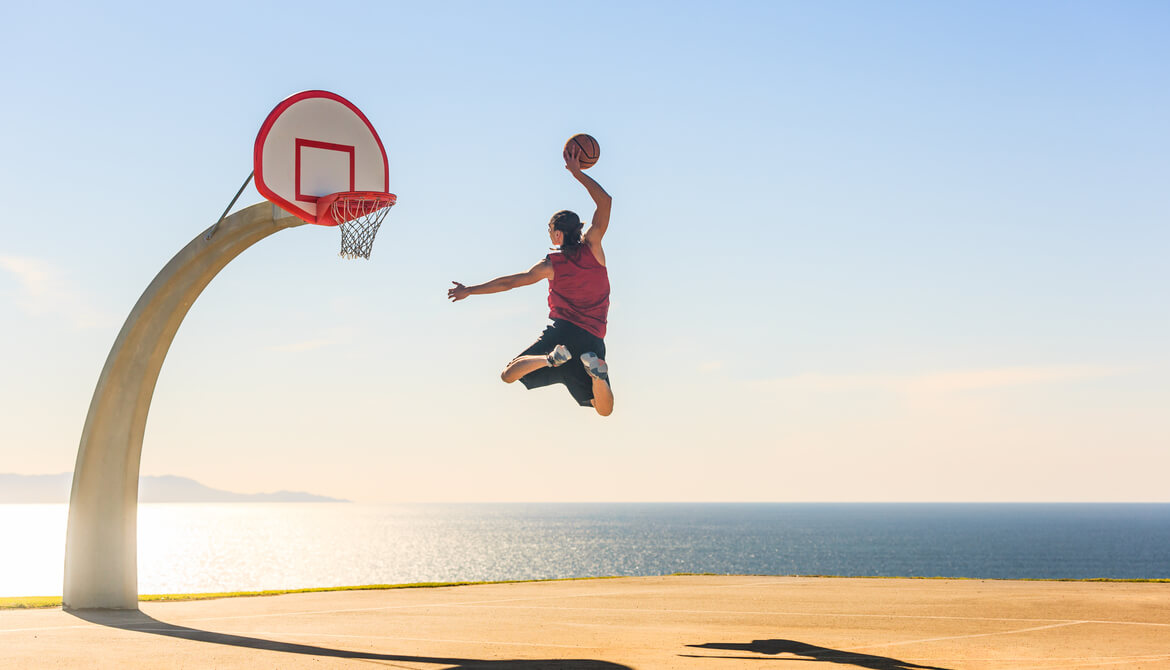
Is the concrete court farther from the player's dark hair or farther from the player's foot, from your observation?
the player's dark hair

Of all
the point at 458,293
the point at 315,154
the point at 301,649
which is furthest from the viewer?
the point at 315,154

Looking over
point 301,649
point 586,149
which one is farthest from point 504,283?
point 301,649

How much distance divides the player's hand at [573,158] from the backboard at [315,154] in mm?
5156

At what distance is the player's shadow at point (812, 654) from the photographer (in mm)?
11062

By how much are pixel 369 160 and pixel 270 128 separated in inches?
59.9

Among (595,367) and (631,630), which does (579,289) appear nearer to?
(595,367)

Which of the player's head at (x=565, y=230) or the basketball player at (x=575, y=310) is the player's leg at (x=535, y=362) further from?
the player's head at (x=565, y=230)

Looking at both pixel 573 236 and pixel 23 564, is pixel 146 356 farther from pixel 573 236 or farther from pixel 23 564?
pixel 23 564

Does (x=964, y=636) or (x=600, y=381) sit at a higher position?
(x=600, y=381)

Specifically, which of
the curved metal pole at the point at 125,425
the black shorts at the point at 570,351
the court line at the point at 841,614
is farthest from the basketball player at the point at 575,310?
the curved metal pole at the point at 125,425

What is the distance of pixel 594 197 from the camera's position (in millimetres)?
11039

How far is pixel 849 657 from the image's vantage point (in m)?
11.6

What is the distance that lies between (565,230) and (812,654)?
17.6ft

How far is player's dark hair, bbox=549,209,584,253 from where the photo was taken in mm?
11133
